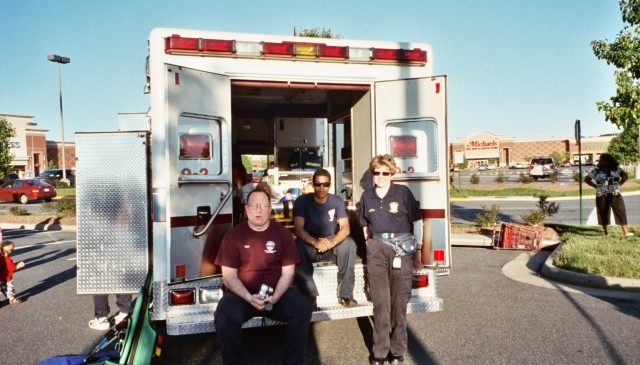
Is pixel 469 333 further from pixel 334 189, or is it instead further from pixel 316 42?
pixel 334 189

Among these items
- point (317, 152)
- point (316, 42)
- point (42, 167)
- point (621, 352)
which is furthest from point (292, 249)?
point (42, 167)

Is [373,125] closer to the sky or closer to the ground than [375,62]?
closer to the ground

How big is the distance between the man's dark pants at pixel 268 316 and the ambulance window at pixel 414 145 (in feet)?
6.60

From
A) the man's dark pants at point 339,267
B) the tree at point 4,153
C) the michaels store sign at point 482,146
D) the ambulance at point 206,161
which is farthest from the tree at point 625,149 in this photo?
the man's dark pants at point 339,267

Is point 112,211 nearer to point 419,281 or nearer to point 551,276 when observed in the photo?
point 419,281

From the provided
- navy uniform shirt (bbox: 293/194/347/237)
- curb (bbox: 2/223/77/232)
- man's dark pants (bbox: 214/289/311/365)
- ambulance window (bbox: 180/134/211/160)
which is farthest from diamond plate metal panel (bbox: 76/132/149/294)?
curb (bbox: 2/223/77/232)

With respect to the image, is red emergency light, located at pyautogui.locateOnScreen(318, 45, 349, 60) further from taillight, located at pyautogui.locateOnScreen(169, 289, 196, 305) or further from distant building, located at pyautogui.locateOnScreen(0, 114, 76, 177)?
distant building, located at pyautogui.locateOnScreen(0, 114, 76, 177)

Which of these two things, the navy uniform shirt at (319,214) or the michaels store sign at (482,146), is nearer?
the navy uniform shirt at (319,214)

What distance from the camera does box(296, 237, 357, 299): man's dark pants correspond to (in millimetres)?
4895

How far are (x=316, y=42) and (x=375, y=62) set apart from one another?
65 cm

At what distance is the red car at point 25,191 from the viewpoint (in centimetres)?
2931

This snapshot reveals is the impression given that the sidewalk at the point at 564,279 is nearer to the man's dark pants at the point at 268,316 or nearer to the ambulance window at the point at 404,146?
the ambulance window at the point at 404,146

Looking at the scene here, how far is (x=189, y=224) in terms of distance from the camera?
4.69 meters

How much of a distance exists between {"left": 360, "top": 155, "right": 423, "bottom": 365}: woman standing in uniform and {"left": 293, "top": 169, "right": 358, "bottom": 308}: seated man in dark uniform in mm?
473
